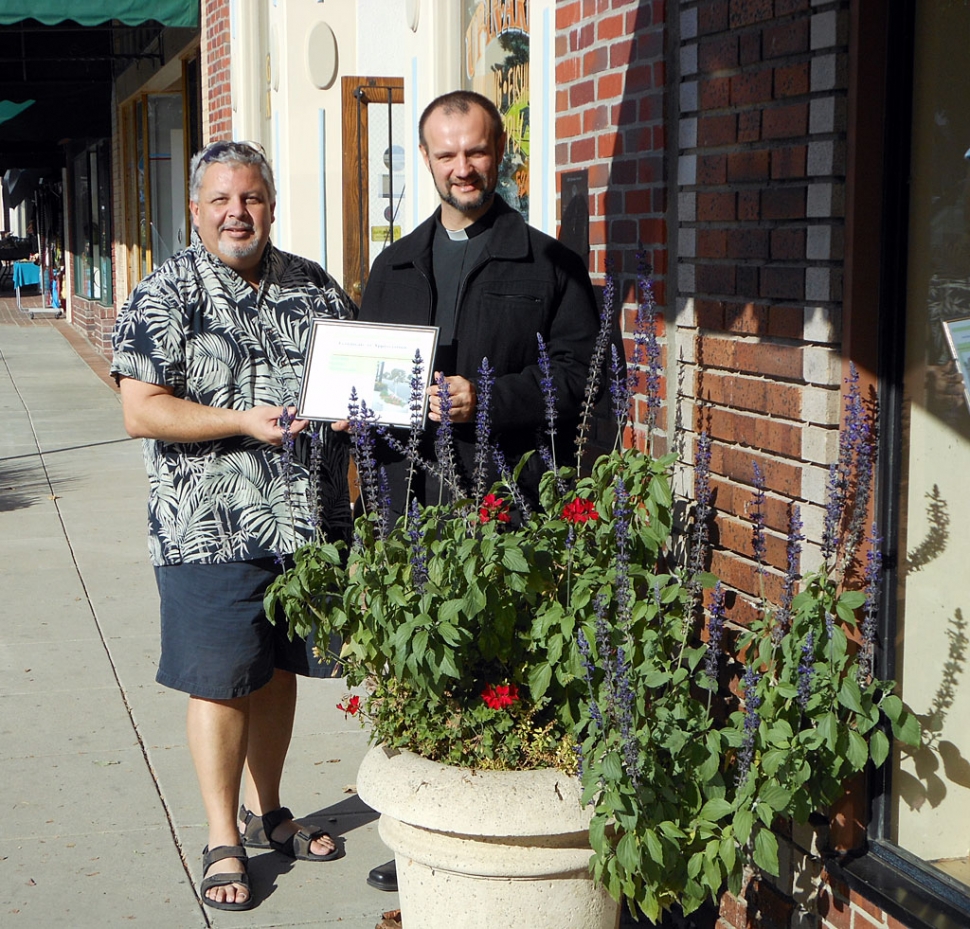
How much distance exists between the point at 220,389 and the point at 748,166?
4.97 feet

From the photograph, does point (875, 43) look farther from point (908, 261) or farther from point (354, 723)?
point (354, 723)

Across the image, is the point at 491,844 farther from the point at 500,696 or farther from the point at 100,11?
the point at 100,11

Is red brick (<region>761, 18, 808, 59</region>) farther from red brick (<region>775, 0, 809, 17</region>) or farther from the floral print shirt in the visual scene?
the floral print shirt

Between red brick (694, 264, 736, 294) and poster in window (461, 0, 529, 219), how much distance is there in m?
1.95

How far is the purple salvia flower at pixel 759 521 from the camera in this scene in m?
2.96

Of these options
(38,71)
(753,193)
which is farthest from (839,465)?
(38,71)

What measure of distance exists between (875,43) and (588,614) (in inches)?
52.6

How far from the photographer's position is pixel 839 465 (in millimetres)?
2814

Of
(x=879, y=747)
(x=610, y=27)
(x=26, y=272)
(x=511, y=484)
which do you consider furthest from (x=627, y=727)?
(x=26, y=272)

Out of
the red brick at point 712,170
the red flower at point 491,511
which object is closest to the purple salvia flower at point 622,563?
the red flower at point 491,511

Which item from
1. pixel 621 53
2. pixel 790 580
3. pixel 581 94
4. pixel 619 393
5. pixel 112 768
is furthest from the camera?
pixel 112 768

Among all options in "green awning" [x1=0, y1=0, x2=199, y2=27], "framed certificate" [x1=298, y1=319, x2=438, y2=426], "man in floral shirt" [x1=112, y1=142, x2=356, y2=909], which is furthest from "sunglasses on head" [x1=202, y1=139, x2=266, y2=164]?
"green awning" [x1=0, y1=0, x2=199, y2=27]

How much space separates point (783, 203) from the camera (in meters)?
3.04

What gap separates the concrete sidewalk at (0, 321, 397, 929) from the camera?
12.8ft
